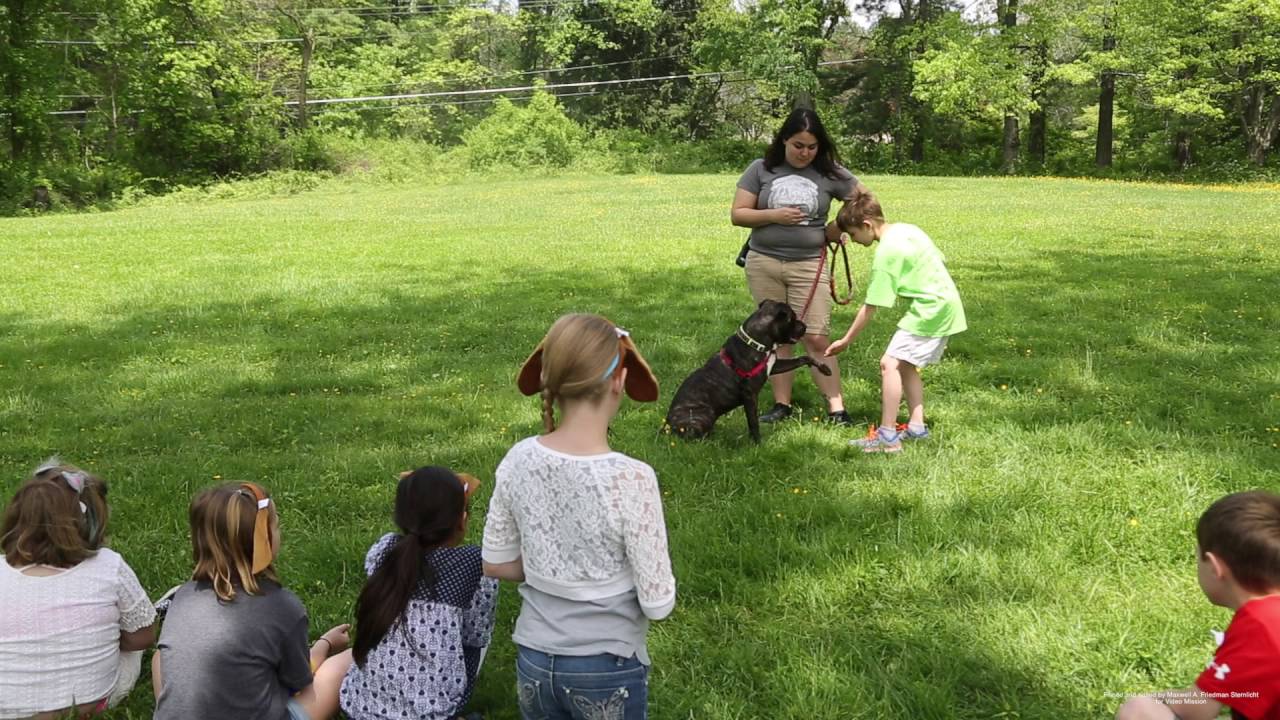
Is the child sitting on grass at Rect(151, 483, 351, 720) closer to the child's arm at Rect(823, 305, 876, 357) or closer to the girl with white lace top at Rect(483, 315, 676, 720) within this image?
the girl with white lace top at Rect(483, 315, 676, 720)

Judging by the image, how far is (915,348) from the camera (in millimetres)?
5129

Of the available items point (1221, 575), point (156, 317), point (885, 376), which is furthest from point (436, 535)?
point (156, 317)

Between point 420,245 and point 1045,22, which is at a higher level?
point 1045,22

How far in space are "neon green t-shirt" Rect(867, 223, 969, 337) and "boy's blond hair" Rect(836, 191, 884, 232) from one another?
153mm

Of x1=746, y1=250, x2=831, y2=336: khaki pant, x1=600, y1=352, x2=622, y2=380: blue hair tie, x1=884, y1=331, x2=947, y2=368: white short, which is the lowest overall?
x1=884, y1=331, x2=947, y2=368: white short

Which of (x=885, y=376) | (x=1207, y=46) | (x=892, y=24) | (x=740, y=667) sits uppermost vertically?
(x=892, y=24)

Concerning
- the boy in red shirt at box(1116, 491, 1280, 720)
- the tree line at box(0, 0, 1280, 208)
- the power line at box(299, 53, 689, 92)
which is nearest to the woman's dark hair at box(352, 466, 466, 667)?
the boy in red shirt at box(1116, 491, 1280, 720)

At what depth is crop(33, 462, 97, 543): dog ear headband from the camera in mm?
2852

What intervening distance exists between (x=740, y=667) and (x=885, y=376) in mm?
2517

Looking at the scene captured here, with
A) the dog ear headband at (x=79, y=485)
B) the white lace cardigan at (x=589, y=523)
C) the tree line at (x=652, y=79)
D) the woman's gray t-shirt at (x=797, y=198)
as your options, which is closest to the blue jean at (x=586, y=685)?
the white lace cardigan at (x=589, y=523)

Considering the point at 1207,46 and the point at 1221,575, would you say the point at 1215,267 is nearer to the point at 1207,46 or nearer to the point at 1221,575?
the point at 1221,575

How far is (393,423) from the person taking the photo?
6.11 meters

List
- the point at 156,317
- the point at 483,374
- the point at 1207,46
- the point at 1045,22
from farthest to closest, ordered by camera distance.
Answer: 1. the point at 1045,22
2. the point at 1207,46
3. the point at 156,317
4. the point at 483,374

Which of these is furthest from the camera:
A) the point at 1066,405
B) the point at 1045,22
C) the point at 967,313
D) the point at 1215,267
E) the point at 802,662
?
the point at 1045,22
